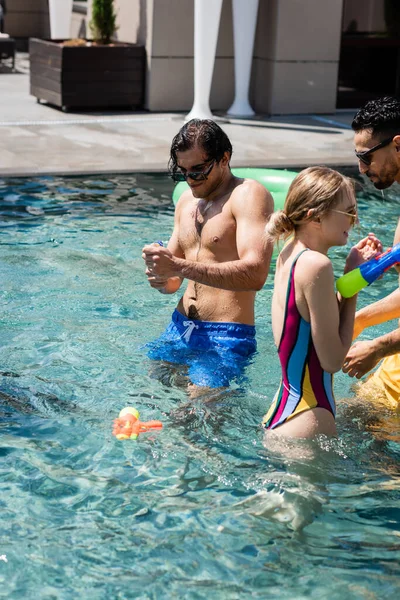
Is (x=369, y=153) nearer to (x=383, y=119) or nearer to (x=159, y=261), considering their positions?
(x=383, y=119)

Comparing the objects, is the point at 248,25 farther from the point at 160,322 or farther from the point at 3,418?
the point at 3,418

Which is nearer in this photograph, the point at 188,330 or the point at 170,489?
the point at 170,489

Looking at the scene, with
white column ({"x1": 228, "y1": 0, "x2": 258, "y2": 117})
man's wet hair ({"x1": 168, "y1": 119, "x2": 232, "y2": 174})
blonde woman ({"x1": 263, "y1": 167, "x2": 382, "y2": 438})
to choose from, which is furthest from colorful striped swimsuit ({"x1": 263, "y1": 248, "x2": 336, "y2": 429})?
white column ({"x1": 228, "y1": 0, "x2": 258, "y2": 117})

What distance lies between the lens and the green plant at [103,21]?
1410 centimetres

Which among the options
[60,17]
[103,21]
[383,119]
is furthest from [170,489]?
[60,17]

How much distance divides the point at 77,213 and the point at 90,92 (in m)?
5.60

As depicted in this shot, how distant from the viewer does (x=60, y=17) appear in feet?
53.6

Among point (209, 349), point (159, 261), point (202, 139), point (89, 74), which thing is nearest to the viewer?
point (159, 261)

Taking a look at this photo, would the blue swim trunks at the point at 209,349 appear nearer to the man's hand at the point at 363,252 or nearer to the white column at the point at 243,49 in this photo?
the man's hand at the point at 363,252

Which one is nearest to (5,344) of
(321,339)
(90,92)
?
(321,339)

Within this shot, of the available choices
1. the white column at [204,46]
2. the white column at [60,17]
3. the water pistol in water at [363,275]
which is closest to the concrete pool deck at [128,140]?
the white column at [204,46]

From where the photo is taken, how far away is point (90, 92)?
550 inches

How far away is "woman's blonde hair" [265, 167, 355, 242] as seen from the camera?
11.4ft

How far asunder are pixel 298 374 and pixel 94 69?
11090mm
